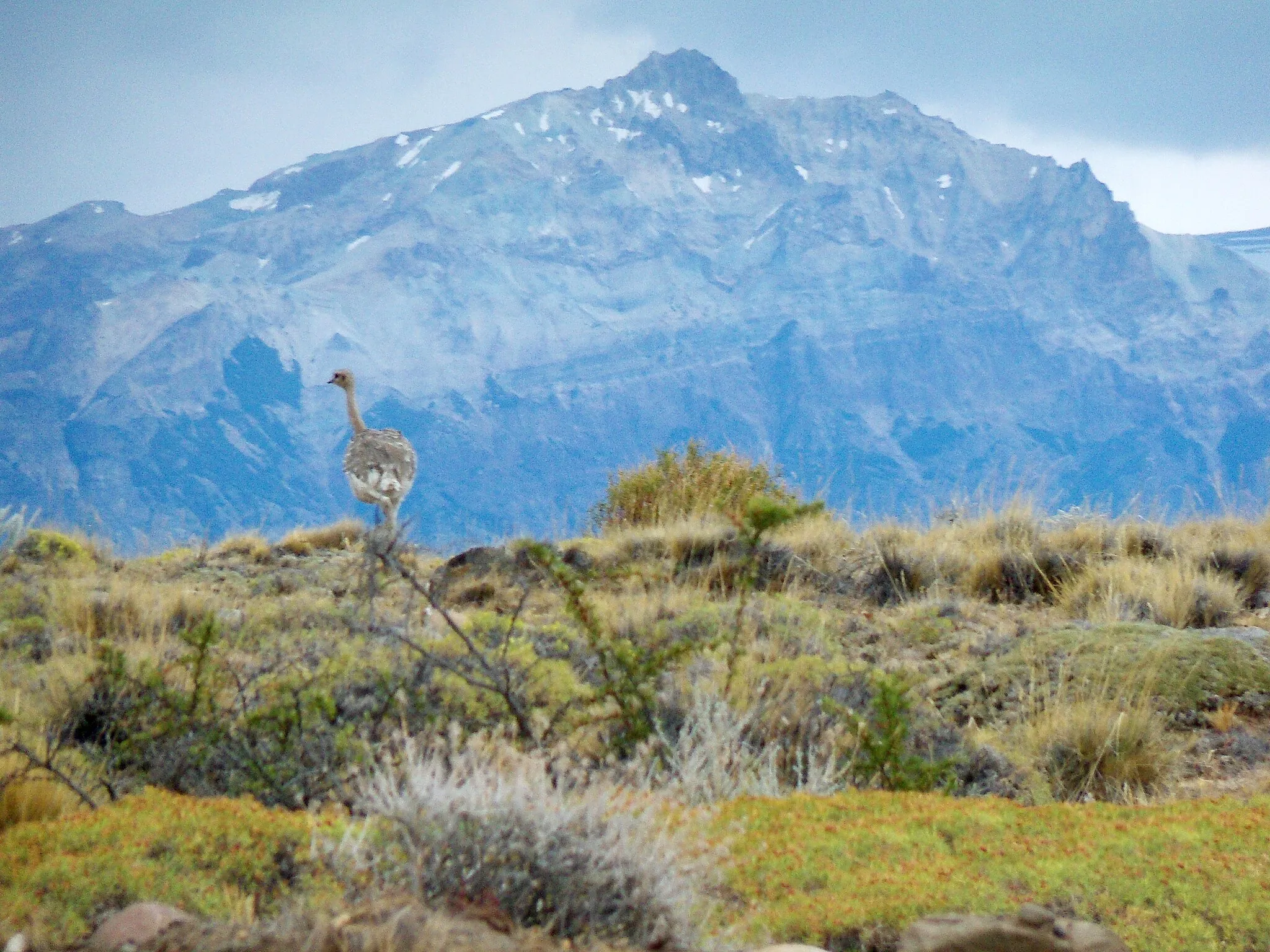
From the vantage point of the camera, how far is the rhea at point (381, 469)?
43.4ft

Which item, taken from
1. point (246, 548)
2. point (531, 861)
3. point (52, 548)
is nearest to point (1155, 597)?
point (531, 861)

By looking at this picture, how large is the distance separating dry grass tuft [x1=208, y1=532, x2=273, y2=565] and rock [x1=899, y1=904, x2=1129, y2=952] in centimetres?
1134

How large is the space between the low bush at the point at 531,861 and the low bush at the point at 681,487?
10.7 meters

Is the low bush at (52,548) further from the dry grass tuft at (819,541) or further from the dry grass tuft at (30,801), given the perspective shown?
the dry grass tuft at (30,801)

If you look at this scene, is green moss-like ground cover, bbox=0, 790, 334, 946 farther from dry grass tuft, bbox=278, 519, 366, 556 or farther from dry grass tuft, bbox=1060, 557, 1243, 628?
dry grass tuft, bbox=278, 519, 366, 556

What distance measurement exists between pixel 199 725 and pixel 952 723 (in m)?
4.45

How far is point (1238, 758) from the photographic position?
22.2 feet

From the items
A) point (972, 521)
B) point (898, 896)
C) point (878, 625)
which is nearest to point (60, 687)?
point (898, 896)

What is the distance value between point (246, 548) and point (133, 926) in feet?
37.9

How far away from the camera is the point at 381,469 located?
13.2m

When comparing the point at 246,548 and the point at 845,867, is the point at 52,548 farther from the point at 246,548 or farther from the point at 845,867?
the point at 845,867

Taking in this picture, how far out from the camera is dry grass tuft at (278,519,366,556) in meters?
14.4

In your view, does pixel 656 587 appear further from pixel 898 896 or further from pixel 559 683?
pixel 898 896

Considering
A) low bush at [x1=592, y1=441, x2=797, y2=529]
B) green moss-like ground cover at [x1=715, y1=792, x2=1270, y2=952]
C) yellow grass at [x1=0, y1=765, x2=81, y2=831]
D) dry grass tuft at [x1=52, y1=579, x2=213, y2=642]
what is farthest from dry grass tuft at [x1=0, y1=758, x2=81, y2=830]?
low bush at [x1=592, y1=441, x2=797, y2=529]
